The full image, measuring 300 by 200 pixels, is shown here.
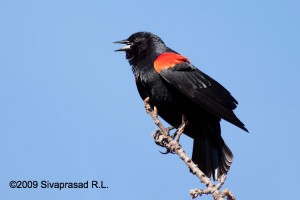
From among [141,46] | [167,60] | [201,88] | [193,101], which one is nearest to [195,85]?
[201,88]

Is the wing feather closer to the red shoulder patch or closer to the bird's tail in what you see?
the red shoulder patch

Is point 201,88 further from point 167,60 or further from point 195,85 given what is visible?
point 167,60

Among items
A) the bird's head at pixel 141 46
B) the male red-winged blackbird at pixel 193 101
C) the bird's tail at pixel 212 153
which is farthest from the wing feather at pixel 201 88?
the bird's head at pixel 141 46

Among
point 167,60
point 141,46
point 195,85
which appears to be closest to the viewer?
point 195,85

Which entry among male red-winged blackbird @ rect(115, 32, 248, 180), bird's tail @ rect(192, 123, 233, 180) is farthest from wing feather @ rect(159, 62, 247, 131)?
bird's tail @ rect(192, 123, 233, 180)

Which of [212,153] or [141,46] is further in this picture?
[141,46]

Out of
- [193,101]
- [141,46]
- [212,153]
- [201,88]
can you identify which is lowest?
[212,153]

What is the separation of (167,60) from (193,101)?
1.82ft

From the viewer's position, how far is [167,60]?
5145 mm

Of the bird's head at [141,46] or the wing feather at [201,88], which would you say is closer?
the wing feather at [201,88]

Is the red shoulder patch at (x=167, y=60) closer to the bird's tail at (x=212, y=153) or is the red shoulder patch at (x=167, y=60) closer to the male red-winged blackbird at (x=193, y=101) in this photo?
the male red-winged blackbird at (x=193, y=101)

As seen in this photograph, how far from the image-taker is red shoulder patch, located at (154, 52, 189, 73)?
16.6 feet

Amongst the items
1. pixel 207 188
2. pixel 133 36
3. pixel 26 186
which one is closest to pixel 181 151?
pixel 207 188

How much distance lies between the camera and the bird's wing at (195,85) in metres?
4.86
